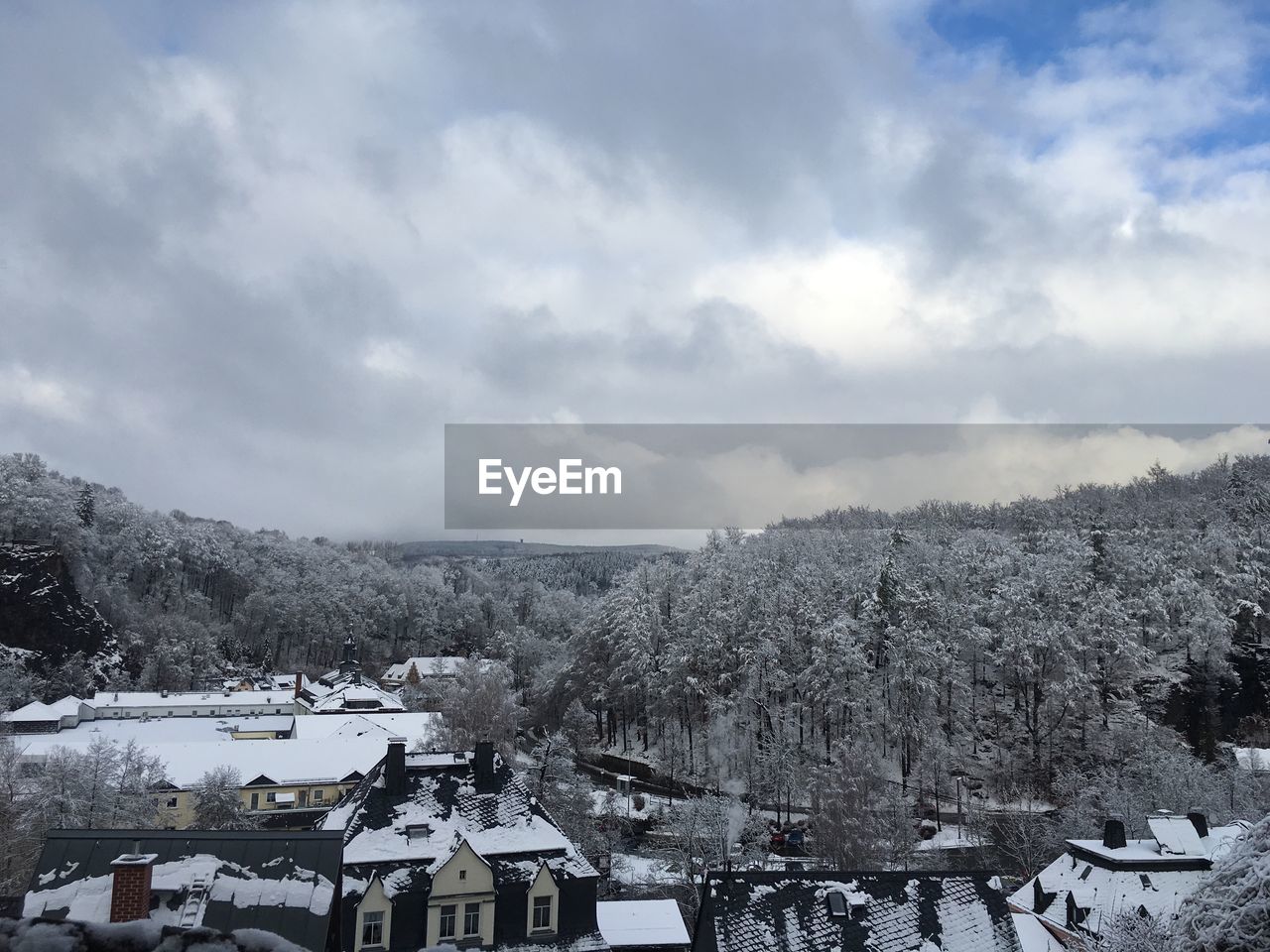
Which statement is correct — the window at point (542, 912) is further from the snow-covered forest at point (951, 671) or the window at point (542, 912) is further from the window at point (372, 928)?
the snow-covered forest at point (951, 671)

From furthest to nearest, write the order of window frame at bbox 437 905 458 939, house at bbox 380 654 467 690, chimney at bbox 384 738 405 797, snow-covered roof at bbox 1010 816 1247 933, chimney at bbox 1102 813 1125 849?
house at bbox 380 654 467 690 → chimney at bbox 1102 813 1125 849 → snow-covered roof at bbox 1010 816 1247 933 → chimney at bbox 384 738 405 797 → window frame at bbox 437 905 458 939

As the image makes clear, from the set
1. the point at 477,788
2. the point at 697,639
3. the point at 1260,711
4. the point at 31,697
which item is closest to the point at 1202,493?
the point at 1260,711

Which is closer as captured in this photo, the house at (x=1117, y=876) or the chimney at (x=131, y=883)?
the chimney at (x=131, y=883)

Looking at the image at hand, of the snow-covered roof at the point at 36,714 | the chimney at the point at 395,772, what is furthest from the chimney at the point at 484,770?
the snow-covered roof at the point at 36,714

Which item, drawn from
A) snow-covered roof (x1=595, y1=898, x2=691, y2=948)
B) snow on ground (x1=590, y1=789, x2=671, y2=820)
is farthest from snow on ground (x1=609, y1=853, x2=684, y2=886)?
snow-covered roof (x1=595, y1=898, x2=691, y2=948)

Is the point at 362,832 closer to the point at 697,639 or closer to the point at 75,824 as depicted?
the point at 75,824

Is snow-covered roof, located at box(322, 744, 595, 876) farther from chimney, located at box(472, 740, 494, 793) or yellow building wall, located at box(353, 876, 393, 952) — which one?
yellow building wall, located at box(353, 876, 393, 952)
